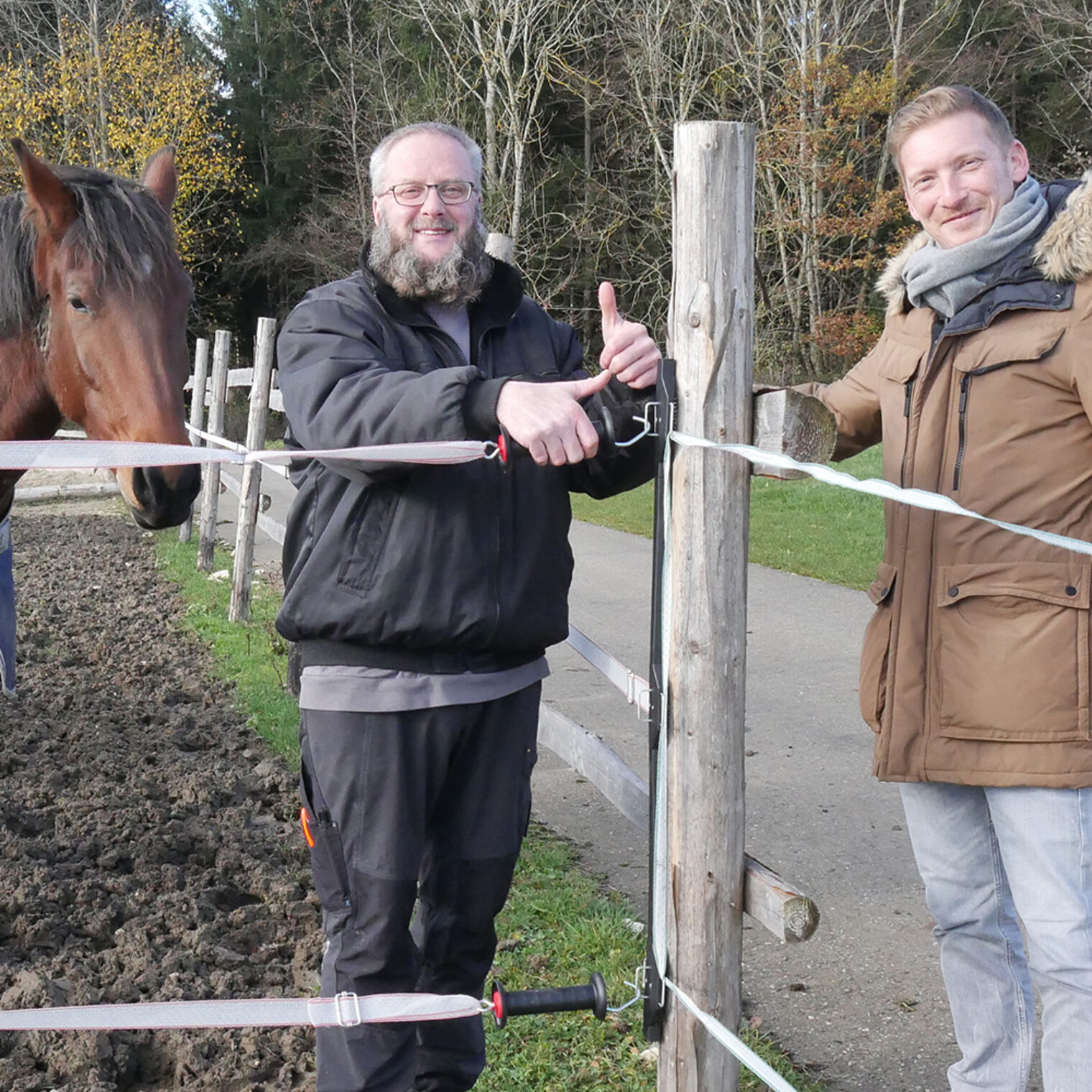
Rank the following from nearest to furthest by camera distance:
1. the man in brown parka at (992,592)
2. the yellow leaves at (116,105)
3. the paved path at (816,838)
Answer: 1. the man in brown parka at (992,592)
2. the paved path at (816,838)
3. the yellow leaves at (116,105)

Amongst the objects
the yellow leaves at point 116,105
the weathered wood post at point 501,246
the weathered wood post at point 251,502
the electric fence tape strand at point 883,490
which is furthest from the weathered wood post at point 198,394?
the yellow leaves at point 116,105

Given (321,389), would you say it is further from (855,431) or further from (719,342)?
(855,431)

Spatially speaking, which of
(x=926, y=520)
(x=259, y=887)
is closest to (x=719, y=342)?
(x=926, y=520)

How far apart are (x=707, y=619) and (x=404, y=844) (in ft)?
2.50

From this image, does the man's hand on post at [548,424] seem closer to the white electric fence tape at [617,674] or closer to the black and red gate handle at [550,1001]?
the white electric fence tape at [617,674]

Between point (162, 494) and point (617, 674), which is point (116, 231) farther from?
point (617, 674)

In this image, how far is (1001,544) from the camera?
1.93 metres

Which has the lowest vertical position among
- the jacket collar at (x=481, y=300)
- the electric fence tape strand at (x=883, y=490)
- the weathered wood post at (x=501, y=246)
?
the electric fence tape strand at (x=883, y=490)

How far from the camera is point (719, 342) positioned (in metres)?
1.88

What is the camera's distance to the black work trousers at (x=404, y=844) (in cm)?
213

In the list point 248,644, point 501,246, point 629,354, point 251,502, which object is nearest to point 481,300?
point 629,354

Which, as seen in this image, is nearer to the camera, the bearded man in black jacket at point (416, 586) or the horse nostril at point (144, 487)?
the bearded man in black jacket at point (416, 586)

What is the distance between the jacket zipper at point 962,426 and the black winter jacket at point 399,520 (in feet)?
1.94

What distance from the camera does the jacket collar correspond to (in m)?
2.18
